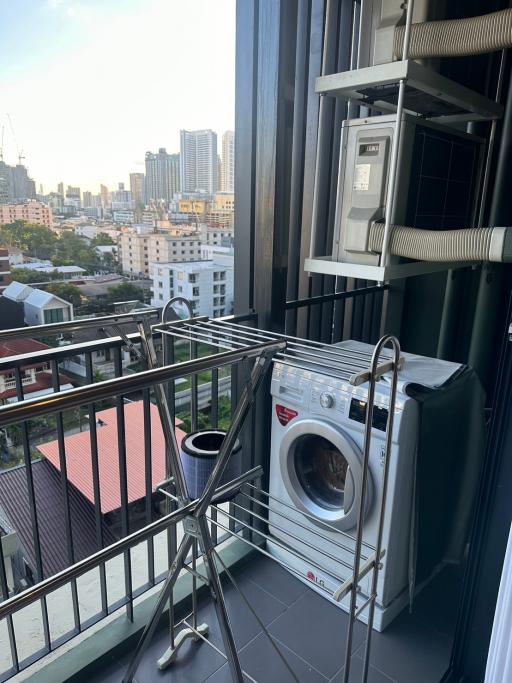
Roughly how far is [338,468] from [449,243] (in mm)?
1041

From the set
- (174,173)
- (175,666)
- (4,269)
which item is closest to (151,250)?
(174,173)

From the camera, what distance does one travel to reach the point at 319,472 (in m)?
2.05

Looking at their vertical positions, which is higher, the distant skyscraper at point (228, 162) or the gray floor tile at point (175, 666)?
the distant skyscraper at point (228, 162)

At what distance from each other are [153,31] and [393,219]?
10.7 ft

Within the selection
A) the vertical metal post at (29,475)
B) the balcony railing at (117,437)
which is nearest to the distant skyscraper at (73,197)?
the balcony railing at (117,437)

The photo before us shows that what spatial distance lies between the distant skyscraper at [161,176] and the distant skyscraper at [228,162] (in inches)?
14.7

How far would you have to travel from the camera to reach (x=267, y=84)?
181 cm

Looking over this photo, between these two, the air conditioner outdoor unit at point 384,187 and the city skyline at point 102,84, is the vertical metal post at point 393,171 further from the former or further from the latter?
the city skyline at point 102,84

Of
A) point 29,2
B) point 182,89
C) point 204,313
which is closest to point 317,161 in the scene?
point 204,313

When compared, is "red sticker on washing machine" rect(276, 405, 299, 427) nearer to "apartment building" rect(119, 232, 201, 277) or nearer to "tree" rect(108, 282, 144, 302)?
"tree" rect(108, 282, 144, 302)

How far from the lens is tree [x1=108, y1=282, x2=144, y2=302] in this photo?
1874 millimetres

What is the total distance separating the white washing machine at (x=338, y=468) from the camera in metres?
1.70

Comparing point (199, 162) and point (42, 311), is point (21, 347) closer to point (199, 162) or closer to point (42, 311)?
point (42, 311)

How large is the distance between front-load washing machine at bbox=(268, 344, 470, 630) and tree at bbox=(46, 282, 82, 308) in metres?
0.85
